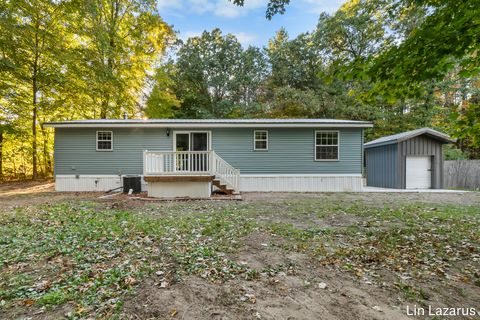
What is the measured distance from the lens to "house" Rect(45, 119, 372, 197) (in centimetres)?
1086


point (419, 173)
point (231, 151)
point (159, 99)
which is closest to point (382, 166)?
point (419, 173)

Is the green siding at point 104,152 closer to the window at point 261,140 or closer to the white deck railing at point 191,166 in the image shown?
the white deck railing at point 191,166

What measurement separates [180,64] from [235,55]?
→ 5164 millimetres

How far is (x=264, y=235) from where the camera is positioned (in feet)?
14.9

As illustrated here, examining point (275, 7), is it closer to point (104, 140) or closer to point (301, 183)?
point (301, 183)

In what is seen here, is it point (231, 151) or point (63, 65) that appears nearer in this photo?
point (231, 151)

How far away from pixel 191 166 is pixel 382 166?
1025 cm

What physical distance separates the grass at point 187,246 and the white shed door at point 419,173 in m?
5.83

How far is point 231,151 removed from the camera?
1118cm

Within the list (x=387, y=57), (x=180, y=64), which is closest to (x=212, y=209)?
(x=387, y=57)

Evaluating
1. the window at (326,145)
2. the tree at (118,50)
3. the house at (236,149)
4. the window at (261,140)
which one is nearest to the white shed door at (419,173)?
the house at (236,149)

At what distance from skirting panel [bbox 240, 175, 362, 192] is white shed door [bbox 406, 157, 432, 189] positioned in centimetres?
290

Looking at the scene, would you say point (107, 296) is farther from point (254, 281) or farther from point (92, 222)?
point (92, 222)

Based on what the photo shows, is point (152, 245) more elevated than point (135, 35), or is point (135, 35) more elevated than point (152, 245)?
point (135, 35)
